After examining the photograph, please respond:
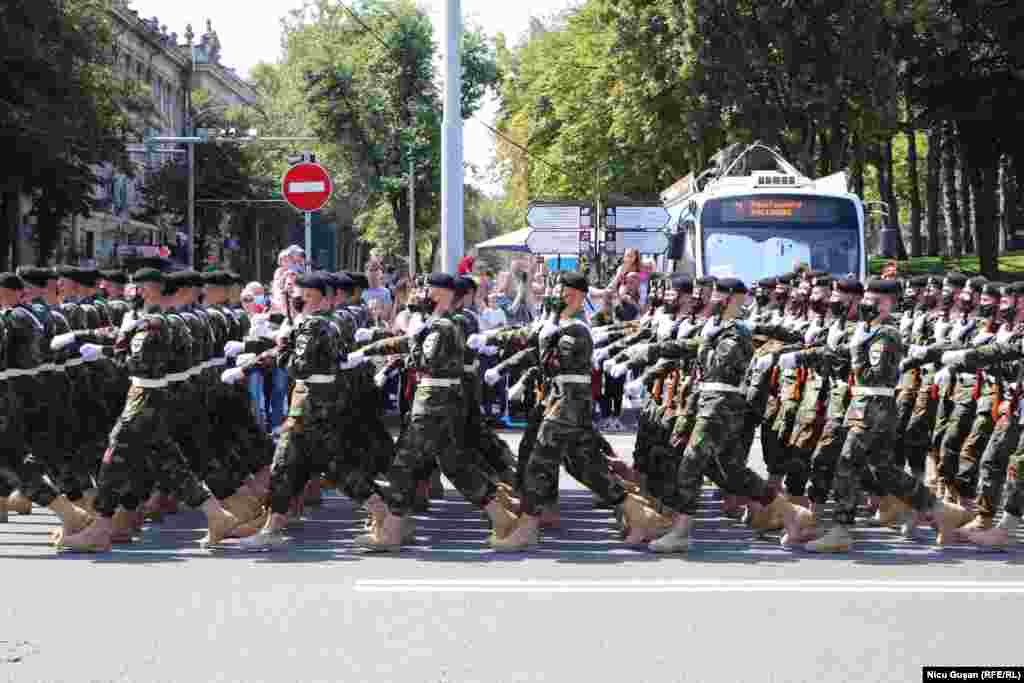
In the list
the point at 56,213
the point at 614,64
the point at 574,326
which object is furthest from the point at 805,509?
the point at 56,213

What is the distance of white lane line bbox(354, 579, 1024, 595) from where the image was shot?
26.7 feet

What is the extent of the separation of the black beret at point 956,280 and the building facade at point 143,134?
37168 mm

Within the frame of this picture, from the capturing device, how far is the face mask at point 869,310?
950 cm

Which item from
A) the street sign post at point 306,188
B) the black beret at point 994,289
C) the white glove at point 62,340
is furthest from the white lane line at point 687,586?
the street sign post at point 306,188

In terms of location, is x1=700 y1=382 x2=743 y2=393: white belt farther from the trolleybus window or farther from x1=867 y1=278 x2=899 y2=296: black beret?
the trolleybus window

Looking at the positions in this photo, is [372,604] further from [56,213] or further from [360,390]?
[56,213]

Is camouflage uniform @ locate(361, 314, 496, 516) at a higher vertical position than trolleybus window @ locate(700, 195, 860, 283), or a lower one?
lower

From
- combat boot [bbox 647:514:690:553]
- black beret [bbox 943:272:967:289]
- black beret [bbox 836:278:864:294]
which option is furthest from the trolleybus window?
combat boot [bbox 647:514:690:553]

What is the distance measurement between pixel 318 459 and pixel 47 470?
6.68ft

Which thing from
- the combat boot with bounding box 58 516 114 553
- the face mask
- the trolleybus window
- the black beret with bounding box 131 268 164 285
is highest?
the trolleybus window

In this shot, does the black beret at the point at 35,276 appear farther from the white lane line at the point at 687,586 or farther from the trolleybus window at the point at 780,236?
the trolleybus window at the point at 780,236

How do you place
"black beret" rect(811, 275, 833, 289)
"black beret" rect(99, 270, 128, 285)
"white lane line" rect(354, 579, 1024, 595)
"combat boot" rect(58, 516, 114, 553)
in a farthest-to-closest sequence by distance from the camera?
1. "black beret" rect(99, 270, 128, 285)
2. "black beret" rect(811, 275, 833, 289)
3. "combat boot" rect(58, 516, 114, 553)
4. "white lane line" rect(354, 579, 1024, 595)

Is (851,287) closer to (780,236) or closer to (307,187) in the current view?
(307,187)

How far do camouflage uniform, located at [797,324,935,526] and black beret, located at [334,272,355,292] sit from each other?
386 centimetres
